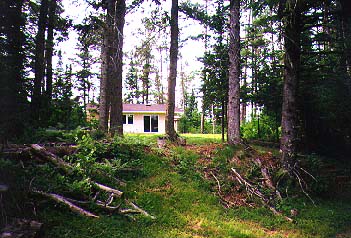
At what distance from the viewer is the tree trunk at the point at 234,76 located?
9.48 meters

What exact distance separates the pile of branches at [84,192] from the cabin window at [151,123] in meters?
20.5

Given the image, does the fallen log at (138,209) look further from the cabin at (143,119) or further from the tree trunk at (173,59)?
the cabin at (143,119)

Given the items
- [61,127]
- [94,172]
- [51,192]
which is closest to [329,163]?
[94,172]

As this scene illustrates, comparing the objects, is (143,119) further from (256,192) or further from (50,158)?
(50,158)

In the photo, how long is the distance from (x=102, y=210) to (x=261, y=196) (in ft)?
12.8

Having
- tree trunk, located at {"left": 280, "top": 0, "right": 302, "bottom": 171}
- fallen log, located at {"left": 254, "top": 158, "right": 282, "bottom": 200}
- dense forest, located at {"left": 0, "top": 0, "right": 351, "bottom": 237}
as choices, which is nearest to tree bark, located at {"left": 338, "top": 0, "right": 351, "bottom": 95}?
dense forest, located at {"left": 0, "top": 0, "right": 351, "bottom": 237}

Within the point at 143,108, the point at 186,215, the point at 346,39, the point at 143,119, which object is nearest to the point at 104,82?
the point at 186,215

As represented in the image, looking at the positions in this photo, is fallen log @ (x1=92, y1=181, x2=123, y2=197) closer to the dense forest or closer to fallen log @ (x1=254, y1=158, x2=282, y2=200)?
the dense forest

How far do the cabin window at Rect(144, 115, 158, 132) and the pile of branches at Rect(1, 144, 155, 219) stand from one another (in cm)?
2050

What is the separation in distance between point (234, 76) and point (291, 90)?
291 cm

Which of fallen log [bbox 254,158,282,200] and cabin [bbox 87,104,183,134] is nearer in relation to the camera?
fallen log [bbox 254,158,282,200]

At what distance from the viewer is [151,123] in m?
26.5

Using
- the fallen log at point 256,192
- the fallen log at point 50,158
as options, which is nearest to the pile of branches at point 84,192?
the fallen log at point 50,158

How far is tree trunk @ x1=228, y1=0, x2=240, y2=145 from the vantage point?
9484 mm
